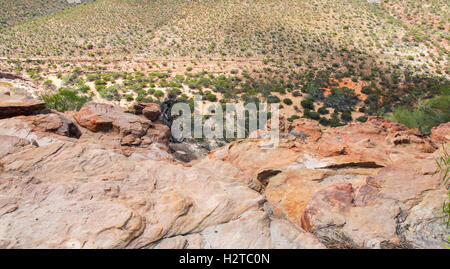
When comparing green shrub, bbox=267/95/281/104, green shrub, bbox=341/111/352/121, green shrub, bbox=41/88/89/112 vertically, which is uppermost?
green shrub, bbox=41/88/89/112

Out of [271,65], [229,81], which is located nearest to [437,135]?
[229,81]

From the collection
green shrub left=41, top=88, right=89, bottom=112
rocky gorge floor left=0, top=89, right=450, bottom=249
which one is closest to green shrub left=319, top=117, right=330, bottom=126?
rocky gorge floor left=0, top=89, right=450, bottom=249

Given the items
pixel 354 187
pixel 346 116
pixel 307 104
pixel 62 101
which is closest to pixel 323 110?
pixel 307 104

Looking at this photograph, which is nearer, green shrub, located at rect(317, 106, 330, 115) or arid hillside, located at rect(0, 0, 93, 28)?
green shrub, located at rect(317, 106, 330, 115)

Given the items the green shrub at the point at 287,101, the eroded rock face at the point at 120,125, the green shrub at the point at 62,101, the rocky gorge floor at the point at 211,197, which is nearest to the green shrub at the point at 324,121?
the green shrub at the point at 287,101

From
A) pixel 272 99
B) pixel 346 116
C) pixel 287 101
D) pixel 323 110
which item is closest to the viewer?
pixel 346 116

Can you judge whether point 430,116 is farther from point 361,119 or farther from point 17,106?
point 17,106

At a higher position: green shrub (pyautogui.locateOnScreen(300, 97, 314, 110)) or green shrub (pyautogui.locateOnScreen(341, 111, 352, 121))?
green shrub (pyautogui.locateOnScreen(300, 97, 314, 110))

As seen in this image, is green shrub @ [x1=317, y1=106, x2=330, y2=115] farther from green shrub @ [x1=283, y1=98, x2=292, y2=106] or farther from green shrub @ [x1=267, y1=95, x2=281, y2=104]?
green shrub @ [x1=267, y1=95, x2=281, y2=104]
